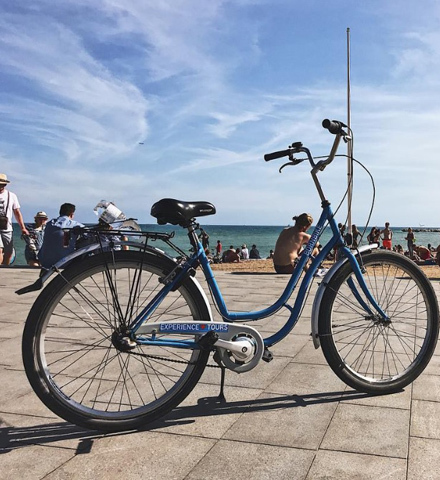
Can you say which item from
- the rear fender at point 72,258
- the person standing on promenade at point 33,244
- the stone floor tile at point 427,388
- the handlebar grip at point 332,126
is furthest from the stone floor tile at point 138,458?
the person standing on promenade at point 33,244

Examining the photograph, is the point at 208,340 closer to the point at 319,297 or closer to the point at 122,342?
the point at 122,342

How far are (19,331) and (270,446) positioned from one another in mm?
3221

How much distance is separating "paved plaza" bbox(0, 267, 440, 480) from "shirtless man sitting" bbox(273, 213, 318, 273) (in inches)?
213

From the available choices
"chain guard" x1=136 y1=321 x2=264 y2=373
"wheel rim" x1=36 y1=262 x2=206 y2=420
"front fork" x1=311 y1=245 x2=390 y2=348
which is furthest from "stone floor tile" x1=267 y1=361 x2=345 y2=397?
"wheel rim" x1=36 y1=262 x2=206 y2=420

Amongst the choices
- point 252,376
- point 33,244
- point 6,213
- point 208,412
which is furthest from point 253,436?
point 33,244

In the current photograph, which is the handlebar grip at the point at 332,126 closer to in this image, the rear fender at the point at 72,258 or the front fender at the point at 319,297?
the front fender at the point at 319,297

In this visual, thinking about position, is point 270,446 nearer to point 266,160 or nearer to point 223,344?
point 223,344

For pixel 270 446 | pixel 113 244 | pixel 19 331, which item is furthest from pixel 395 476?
pixel 19 331

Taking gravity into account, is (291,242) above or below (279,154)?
below

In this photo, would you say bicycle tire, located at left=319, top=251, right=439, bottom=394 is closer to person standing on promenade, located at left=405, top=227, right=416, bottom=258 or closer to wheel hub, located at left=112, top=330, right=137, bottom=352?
wheel hub, located at left=112, top=330, right=137, bottom=352

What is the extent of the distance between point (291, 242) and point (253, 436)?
23.9ft

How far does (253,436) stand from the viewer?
263 centimetres

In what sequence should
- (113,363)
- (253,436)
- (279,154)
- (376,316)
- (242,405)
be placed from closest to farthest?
(253,436) < (242,405) < (279,154) < (376,316) < (113,363)

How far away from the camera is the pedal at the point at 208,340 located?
2828 millimetres
